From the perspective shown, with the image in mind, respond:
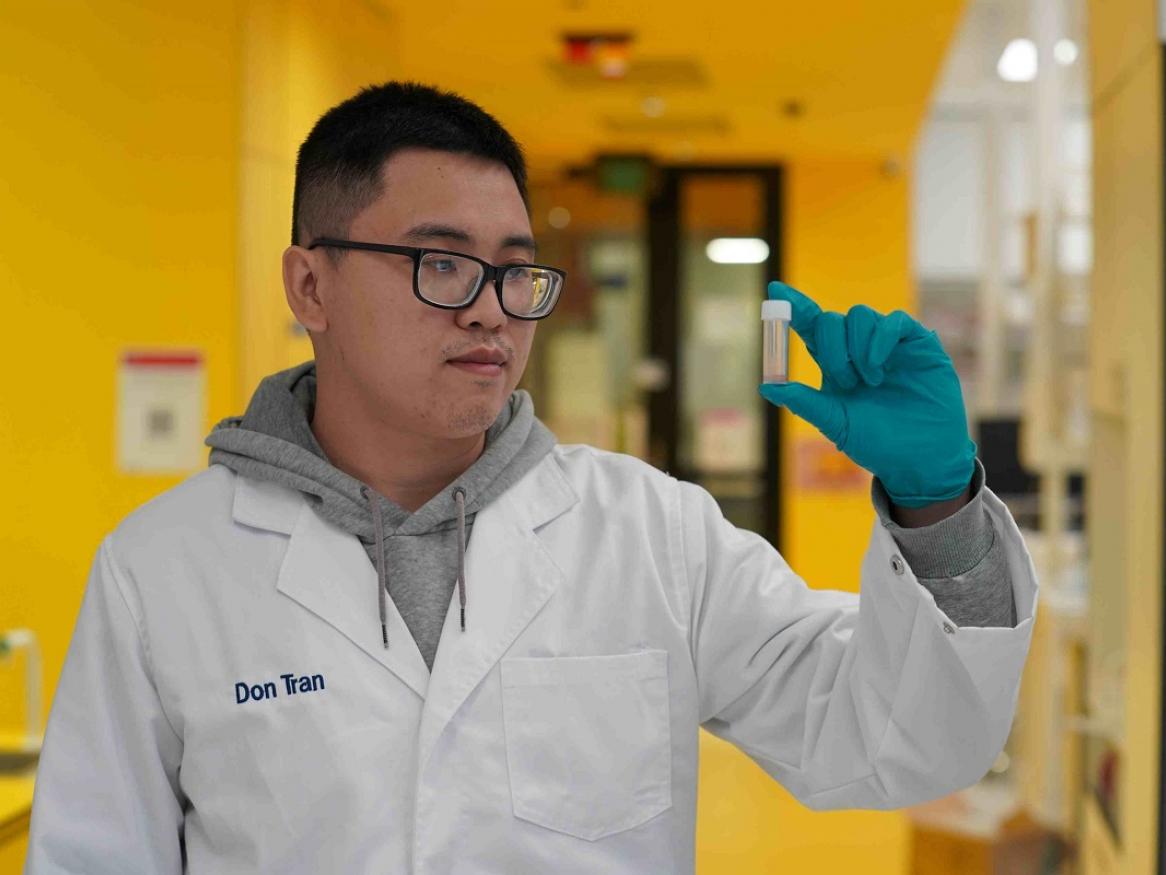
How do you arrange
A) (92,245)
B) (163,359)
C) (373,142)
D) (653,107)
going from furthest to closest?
1. (653,107)
2. (163,359)
3. (92,245)
4. (373,142)

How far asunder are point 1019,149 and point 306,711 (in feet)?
27.7

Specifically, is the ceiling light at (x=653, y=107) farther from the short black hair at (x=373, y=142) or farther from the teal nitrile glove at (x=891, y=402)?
the teal nitrile glove at (x=891, y=402)

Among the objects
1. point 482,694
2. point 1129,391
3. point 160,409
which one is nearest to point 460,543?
point 482,694

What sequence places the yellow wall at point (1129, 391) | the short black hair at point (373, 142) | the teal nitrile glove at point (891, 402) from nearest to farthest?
1. the teal nitrile glove at point (891, 402)
2. the short black hair at point (373, 142)
3. the yellow wall at point (1129, 391)

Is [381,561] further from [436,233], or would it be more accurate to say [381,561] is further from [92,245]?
[92,245]

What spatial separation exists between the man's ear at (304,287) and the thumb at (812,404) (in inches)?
23.2

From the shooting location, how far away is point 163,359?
10.4ft

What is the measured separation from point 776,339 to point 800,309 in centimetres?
4

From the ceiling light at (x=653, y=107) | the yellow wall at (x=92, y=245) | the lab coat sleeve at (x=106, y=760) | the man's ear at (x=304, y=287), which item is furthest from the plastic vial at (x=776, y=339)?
the ceiling light at (x=653, y=107)

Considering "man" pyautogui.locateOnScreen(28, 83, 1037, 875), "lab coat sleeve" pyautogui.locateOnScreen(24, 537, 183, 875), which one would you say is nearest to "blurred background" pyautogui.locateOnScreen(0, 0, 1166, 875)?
"lab coat sleeve" pyautogui.locateOnScreen(24, 537, 183, 875)

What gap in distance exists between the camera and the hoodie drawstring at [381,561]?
1.43m

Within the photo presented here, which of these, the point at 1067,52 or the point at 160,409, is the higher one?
the point at 1067,52

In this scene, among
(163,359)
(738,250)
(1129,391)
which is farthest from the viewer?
(738,250)

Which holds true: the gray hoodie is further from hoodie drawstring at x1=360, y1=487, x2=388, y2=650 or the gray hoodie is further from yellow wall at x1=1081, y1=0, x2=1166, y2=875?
yellow wall at x1=1081, y1=0, x2=1166, y2=875
